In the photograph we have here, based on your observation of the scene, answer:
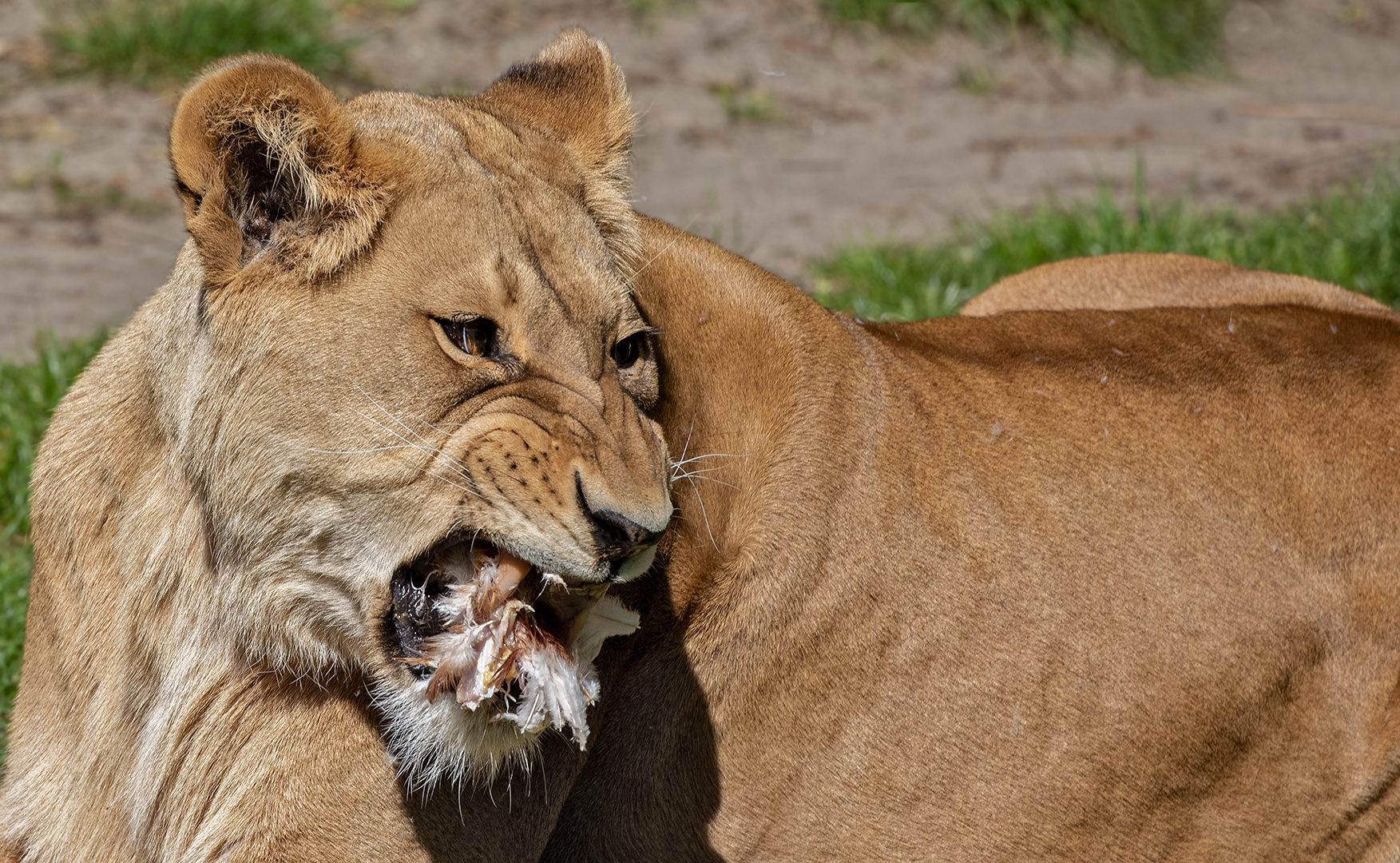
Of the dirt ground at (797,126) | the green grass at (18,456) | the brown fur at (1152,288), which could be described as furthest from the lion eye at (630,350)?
the dirt ground at (797,126)

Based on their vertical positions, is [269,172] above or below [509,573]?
above

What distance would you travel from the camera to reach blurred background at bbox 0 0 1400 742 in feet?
18.8

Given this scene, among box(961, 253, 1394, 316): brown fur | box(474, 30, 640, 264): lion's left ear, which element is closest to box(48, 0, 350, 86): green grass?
box(961, 253, 1394, 316): brown fur

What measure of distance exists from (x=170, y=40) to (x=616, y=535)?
18.1 feet

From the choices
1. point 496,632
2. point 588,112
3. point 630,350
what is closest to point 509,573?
point 496,632

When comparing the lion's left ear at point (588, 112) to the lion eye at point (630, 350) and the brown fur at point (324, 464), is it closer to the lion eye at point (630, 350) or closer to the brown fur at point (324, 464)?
the brown fur at point (324, 464)

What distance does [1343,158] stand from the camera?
7398 millimetres

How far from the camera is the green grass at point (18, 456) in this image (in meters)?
3.67

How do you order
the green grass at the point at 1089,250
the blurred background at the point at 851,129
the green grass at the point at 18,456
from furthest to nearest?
1. the blurred background at the point at 851,129
2. the green grass at the point at 1089,250
3. the green grass at the point at 18,456

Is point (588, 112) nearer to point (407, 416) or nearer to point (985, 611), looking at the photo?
point (407, 416)

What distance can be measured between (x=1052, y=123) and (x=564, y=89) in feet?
18.2

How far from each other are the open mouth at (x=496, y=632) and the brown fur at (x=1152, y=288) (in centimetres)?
178

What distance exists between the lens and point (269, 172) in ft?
7.16

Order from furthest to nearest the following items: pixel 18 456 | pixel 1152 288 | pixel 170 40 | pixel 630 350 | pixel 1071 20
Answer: pixel 1071 20
pixel 170 40
pixel 18 456
pixel 1152 288
pixel 630 350
